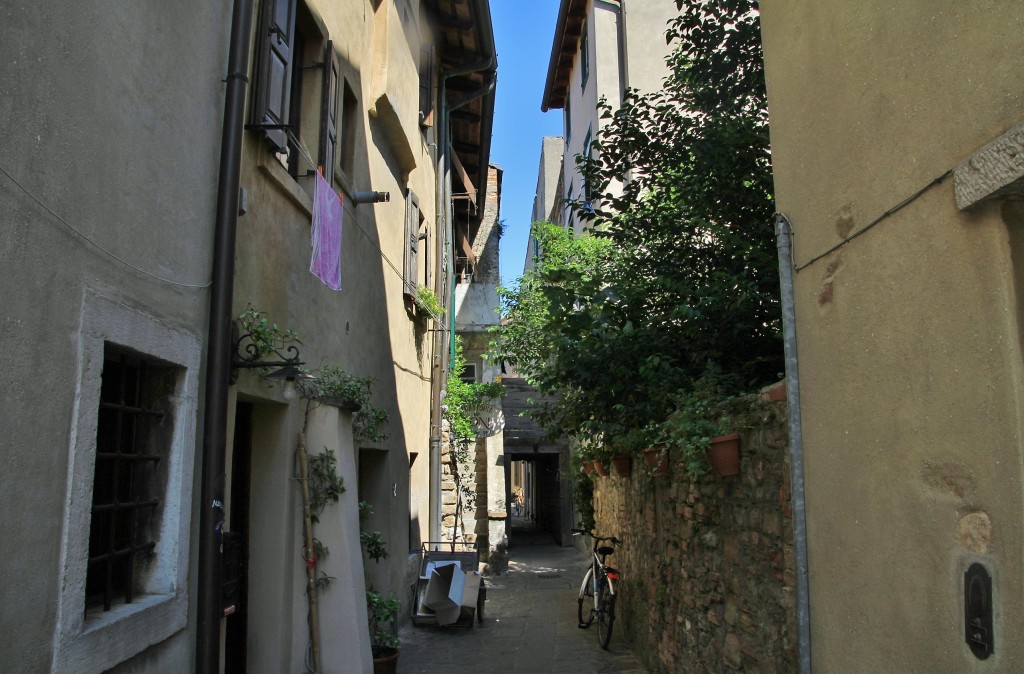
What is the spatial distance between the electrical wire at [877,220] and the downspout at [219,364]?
2.77 meters

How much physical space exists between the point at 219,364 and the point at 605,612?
577cm

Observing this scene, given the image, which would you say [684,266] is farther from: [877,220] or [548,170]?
[548,170]

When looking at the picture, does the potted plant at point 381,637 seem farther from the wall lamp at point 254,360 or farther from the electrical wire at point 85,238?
the electrical wire at point 85,238

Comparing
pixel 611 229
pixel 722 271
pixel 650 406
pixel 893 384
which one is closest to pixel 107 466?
pixel 893 384

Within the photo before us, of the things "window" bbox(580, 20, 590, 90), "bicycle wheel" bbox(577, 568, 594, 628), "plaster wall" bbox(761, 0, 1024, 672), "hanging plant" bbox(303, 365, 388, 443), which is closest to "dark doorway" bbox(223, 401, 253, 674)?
"hanging plant" bbox(303, 365, 388, 443)

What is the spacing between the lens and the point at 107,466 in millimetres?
3305

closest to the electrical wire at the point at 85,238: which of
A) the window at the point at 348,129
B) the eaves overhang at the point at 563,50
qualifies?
the window at the point at 348,129

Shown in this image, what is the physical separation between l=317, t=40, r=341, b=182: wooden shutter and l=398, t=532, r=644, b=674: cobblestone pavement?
4483 millimetres

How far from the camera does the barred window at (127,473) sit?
3.25 metres

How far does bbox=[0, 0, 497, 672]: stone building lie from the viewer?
2525 mm

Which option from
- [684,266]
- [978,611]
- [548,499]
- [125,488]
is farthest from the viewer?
[548,499]

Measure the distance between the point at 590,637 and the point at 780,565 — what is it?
5390 mm

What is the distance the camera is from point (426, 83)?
11.7 meters

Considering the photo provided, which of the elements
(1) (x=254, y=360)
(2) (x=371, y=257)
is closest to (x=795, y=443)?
(1) (x=254, y=360)
